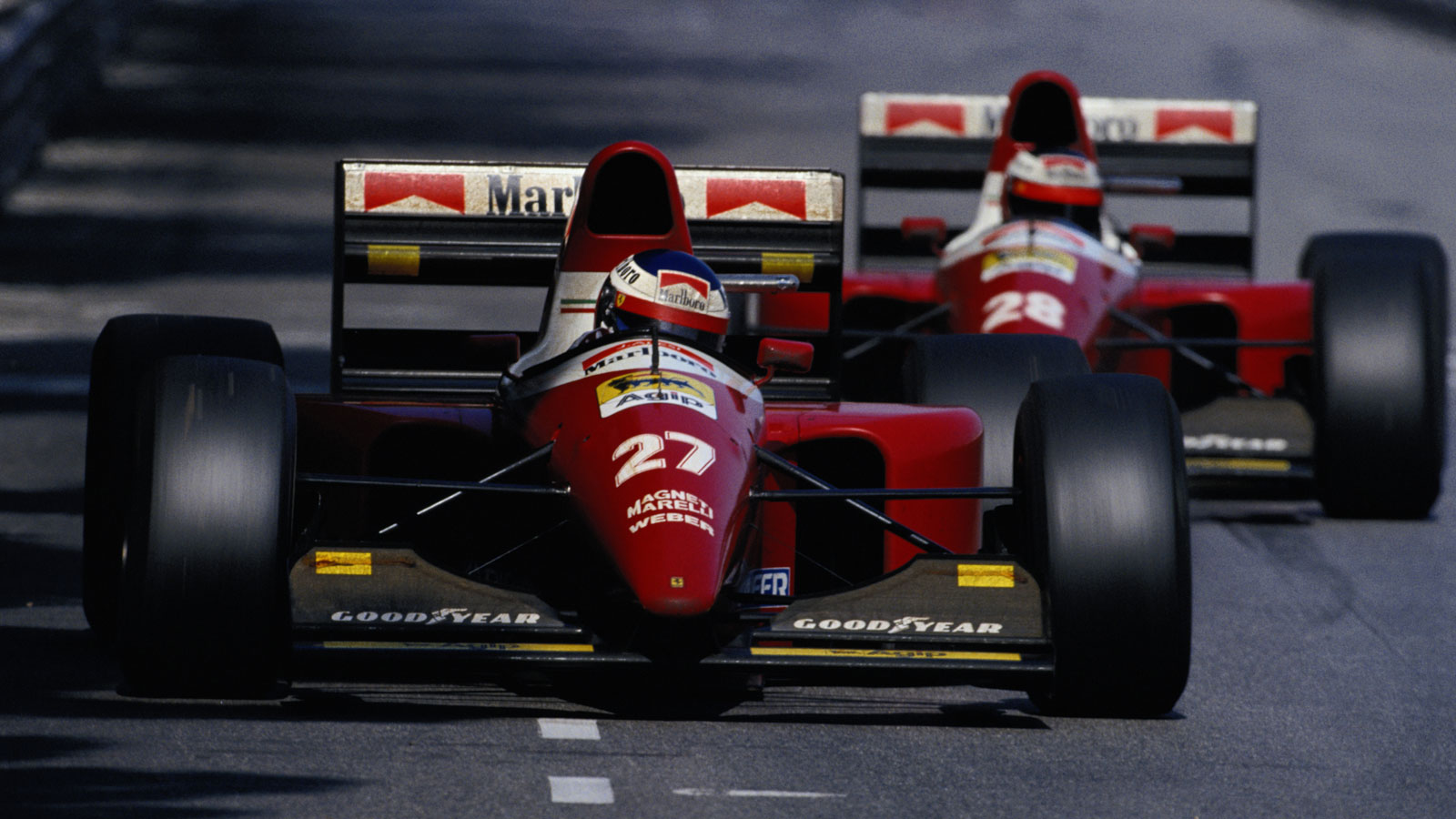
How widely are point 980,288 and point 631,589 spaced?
224 inches

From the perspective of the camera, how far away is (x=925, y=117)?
15180mm

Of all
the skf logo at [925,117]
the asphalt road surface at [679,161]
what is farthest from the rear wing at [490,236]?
the skf logo at [925,117]

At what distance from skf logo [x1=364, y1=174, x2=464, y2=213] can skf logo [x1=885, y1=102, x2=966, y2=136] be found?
596 centimetres

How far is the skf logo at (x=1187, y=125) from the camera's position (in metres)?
14.9

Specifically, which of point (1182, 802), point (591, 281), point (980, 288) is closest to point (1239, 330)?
point (980, 288)

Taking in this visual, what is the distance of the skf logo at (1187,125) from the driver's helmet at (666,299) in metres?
7.56

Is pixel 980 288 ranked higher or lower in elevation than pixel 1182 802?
higher

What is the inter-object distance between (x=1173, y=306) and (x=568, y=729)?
20.9ft

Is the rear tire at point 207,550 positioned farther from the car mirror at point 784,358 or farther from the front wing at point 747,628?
the car mirror at point 784,358

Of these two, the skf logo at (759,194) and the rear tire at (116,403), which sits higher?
the skf logo at (759,194)

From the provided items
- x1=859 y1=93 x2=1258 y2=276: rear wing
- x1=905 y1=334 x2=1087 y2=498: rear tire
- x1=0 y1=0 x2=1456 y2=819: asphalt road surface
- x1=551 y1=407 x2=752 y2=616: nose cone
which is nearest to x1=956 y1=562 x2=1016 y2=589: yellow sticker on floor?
x1=0 y1=0 x2=1456 y2=819: asphalt road surface

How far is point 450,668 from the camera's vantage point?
6578 mm

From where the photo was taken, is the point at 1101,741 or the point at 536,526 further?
the point at 536,526

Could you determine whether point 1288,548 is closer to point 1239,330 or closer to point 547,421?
point 1239,330
